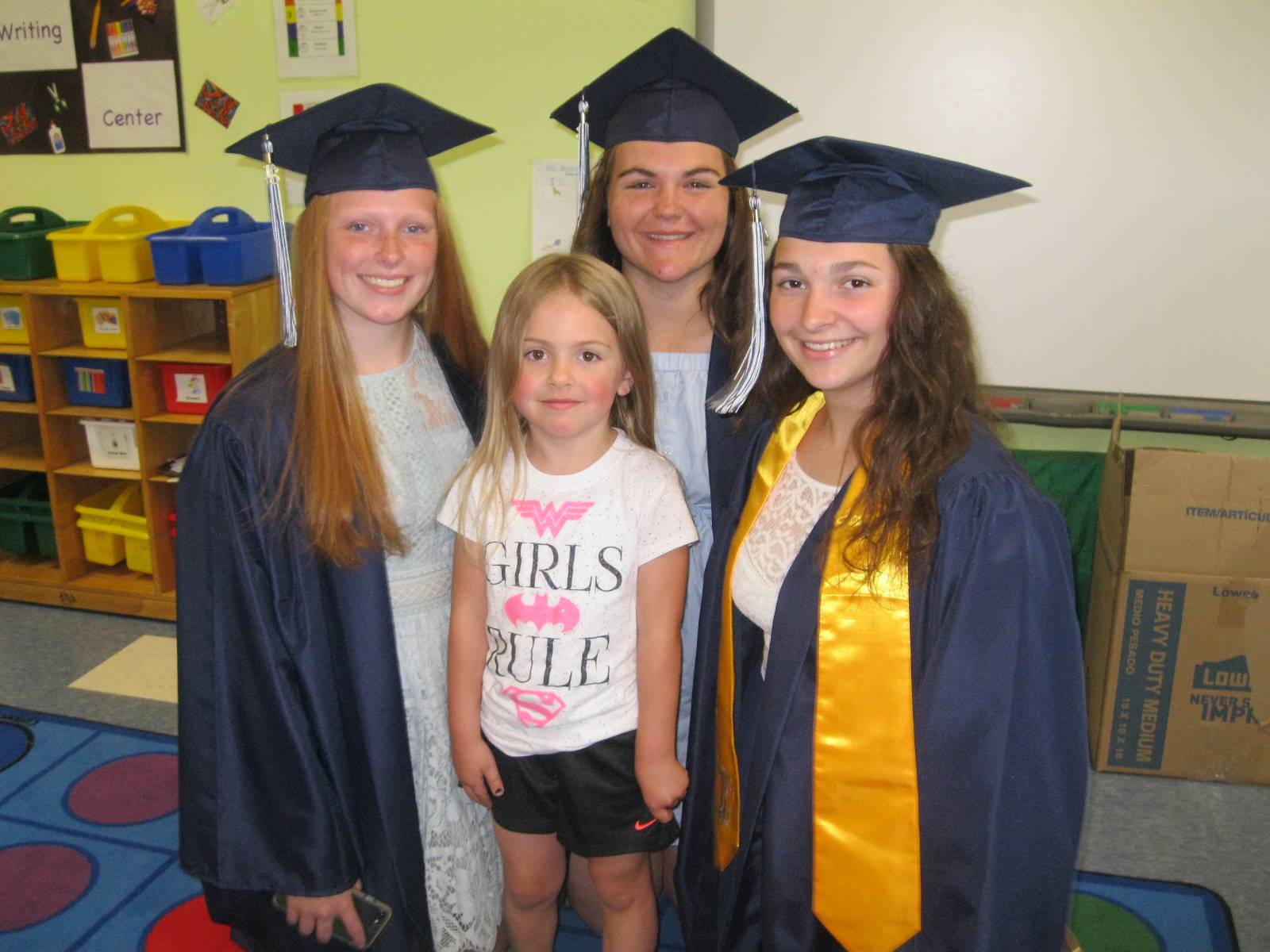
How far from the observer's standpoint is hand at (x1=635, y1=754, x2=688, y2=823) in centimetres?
163

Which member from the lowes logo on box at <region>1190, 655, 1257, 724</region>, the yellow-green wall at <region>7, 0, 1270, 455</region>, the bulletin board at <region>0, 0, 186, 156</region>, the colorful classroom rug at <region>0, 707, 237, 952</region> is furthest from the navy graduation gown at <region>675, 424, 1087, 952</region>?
the bulletin board at <region>0, 0, 186, 156</region>

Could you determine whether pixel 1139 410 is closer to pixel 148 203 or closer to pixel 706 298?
pixel 706 298

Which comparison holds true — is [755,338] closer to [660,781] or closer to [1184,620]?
[660,781]

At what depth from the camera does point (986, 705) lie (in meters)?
1.27

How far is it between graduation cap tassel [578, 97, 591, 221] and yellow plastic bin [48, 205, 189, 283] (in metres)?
2.15

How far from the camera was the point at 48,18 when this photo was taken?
3.80 metres

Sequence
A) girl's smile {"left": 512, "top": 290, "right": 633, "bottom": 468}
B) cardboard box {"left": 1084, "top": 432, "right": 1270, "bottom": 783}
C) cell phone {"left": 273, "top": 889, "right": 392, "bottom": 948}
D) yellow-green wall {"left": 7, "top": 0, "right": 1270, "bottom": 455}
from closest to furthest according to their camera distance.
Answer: girl's smile {"left": 512, "top": 290, "right": 633, "bottom": 468}
cell phone {"left": 273, "top": 889, "right": 392, "bottom": 948}
cardboard box {"left": 1084, "top": 432, "right": 1270, "bottom": 783}
yellow-green wall {"left": 7, "top": 0, "right": 1270, "bottom": 455}

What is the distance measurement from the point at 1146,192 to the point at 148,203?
356 centimetres

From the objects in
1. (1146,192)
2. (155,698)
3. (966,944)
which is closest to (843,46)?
(1146,192)

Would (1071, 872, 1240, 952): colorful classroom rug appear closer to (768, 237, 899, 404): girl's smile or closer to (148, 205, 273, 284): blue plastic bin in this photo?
(768, 237, 899, 404): girl's smile

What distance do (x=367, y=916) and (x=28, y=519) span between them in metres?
3.03

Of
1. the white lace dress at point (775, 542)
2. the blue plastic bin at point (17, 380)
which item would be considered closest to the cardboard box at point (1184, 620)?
the white lace dress at point (775, 542)

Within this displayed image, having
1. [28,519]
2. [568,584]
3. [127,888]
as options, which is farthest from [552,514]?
[28,519]

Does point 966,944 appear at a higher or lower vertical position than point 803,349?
lower
